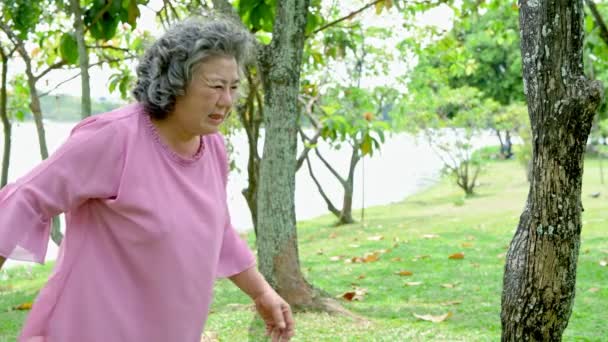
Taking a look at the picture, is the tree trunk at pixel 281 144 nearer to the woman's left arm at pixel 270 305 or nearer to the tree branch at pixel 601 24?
the woman's left arm at pixel 270 305

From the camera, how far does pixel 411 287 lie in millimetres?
6297

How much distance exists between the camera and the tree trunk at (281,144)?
15.7ft

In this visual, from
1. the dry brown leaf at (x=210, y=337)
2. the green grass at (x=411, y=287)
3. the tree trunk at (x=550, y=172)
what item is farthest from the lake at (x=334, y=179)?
the tree trunk at (x=550, y=172)

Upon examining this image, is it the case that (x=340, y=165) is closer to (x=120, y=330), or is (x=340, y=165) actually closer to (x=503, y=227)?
(x=503, y=227)

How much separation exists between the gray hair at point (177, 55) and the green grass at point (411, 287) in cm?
250

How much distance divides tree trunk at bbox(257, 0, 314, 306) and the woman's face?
2442mm

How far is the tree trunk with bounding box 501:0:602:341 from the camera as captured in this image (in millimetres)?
2977

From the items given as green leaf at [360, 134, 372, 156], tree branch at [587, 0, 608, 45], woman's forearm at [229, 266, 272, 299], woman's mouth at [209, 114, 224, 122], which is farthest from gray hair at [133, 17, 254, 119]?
tree branch at [587, 0, 608, 45]

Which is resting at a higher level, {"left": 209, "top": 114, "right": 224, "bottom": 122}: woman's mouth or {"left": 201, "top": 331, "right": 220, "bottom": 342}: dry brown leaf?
{"left": 209, "top": 114, "right": 224, "bottom": 122}: woman's mouth

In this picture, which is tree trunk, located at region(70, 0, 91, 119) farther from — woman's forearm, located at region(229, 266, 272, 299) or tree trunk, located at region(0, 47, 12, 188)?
woman's forearm, located at region(229, 266, 272, 299)

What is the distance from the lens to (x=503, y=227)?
977 cm

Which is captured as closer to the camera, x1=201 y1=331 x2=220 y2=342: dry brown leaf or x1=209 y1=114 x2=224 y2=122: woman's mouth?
x1=209 y1=114 x2=224 y2=122: woman's mouth

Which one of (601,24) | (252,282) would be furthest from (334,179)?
(252,282)

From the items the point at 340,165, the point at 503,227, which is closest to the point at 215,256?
the point at 503,227
